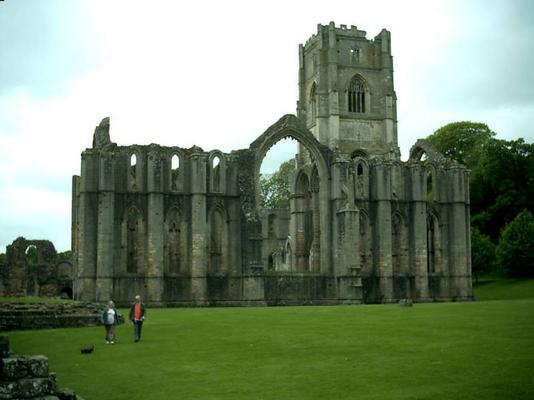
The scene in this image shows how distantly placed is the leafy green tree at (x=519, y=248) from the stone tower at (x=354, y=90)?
108ft

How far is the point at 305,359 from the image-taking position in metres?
16.9

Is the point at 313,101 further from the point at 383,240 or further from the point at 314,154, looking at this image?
the point at 383,240

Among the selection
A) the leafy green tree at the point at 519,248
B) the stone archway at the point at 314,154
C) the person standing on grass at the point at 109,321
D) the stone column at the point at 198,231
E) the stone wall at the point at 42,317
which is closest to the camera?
the person standing on grass at the point at 109,321

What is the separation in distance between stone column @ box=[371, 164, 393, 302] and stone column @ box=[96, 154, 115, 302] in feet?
56.5

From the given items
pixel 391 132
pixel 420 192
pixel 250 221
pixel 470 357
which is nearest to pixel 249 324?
pixel 470 357

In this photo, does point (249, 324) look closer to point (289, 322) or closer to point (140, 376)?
point (289, 322)

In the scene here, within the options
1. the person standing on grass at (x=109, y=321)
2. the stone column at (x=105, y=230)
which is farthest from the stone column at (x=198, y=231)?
the person standing on grass at (x=109, y=321)

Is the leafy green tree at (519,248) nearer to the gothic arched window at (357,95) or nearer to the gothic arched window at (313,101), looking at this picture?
the gothic arched window at (357,95)

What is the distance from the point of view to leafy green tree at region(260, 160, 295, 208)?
96.8m

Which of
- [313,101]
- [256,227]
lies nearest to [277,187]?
[313,101]

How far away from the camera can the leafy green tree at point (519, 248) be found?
5631 cm

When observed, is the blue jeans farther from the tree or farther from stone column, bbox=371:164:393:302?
the tree

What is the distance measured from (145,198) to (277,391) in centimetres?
3295

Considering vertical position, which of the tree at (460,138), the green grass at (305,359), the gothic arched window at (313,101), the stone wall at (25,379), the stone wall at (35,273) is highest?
the gothic arched window at (313,101)
